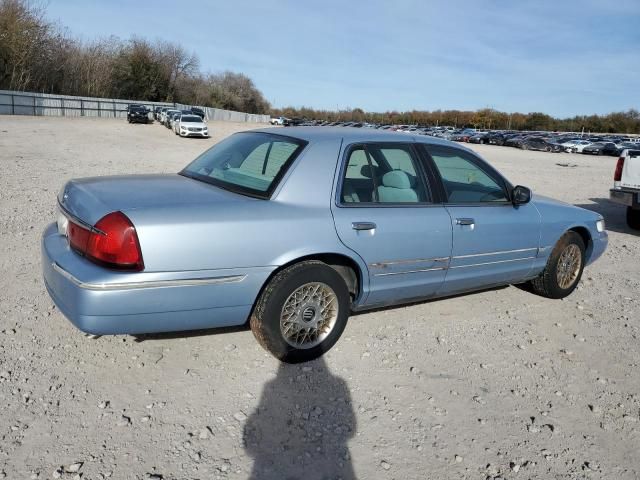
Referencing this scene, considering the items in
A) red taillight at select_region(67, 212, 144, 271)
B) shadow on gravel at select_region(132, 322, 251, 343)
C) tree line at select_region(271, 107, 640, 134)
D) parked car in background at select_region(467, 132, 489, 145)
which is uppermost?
tree line at select_region(271, 107, 640, 134)

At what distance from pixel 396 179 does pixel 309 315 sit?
1306 mm

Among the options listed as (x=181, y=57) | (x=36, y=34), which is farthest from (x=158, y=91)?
(x=36, y=34)

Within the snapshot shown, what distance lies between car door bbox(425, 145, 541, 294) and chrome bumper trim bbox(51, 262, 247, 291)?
6.33ft

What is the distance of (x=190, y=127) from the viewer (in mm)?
32844

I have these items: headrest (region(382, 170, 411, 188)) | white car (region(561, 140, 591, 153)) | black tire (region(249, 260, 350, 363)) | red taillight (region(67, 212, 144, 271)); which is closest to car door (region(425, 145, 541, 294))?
headrest (region(382, 170, 411, 188))

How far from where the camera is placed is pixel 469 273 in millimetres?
4461

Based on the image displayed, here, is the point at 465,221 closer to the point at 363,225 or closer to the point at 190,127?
the point at 363,225

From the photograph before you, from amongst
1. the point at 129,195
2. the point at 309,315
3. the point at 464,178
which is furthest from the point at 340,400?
the point at 464,178

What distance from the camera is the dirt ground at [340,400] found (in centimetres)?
269

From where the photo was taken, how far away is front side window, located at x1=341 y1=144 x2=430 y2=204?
3.89 metres

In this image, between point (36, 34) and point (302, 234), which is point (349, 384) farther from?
point (36, 34)

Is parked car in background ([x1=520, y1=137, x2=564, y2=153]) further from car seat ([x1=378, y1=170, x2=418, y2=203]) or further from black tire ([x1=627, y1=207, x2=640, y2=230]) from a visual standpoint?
car seat ([x1=378, y1=170, x2=418, y2=203])

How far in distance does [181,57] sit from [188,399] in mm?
86955

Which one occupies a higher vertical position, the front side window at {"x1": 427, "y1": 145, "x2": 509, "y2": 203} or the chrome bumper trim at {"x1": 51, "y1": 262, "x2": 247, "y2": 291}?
the front side window at {"x1": 427, "y1": 145, "x2": 509, "y2": 203}
